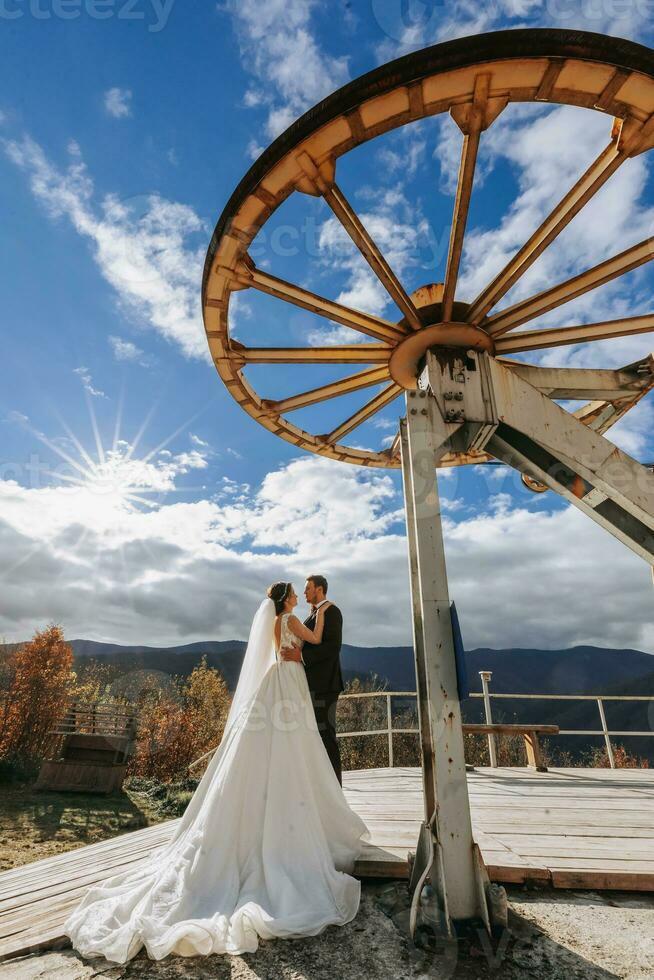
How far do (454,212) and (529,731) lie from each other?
23.8ft

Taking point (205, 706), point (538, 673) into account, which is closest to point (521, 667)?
point (538, 673)

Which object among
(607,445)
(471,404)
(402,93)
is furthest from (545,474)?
(402,93)

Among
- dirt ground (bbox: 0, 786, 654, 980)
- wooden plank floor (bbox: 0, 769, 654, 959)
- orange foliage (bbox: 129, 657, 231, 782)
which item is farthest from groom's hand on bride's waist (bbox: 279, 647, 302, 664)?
orange foliage (bbox: 129, 657, 231, 782)

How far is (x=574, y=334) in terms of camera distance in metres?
3.96

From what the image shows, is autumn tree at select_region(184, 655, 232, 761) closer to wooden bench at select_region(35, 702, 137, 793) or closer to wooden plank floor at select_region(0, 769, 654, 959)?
wooden bench at select_region(35, 702, 137, 793)

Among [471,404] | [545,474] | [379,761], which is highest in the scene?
[471,404]

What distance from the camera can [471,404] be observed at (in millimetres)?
3230

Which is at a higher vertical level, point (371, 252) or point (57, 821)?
point (371, 252)

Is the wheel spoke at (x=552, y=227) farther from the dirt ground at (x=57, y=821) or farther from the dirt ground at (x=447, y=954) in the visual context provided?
the dirt ground at (x=57, y=821)

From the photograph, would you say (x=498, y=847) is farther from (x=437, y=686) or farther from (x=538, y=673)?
(x=538, y=673)

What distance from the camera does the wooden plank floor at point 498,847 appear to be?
2570 mm

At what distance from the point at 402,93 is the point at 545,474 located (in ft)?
7.79

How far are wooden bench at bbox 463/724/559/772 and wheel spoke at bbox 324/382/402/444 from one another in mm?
3662

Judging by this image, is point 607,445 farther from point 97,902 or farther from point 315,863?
point 97,902
